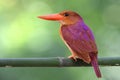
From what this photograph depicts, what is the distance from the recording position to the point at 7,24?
3807 mm

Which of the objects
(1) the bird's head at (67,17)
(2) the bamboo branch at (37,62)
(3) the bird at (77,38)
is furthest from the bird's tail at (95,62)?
(1) the bird's head at (67,17)

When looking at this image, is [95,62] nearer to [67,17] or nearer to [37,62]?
[37,62]

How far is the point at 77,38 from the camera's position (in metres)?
2.67

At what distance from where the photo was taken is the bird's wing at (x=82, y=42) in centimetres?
251

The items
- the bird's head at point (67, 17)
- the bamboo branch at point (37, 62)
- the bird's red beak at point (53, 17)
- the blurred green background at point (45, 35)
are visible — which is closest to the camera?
the bamboo branch at point (37, 62)

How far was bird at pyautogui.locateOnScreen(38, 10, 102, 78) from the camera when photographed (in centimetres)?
246

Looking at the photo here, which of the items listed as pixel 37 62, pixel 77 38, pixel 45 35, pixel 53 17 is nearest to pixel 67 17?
pixel 53 17

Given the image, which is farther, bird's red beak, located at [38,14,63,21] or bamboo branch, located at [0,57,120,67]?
bird's red beak, located at [38,14,63,21]

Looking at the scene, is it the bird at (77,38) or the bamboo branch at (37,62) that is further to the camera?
the bird at (77,38)

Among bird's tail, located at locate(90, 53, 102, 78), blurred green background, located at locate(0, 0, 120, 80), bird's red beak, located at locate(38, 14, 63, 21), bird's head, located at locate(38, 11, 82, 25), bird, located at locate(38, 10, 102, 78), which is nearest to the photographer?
Result: bird's tail, located at locate(90, 53, 102, 78)

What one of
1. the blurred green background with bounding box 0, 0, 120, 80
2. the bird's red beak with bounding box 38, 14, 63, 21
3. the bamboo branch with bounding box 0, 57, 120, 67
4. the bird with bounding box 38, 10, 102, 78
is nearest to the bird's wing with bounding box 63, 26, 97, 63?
the bird with bounding box 38, 10, 102, 78

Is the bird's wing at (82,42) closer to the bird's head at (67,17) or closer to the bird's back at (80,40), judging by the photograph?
the bird's back at (80,40)

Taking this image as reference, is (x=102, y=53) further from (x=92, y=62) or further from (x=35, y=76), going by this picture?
(x=92, y=62)

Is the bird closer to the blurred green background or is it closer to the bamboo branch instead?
the bamboo branch
